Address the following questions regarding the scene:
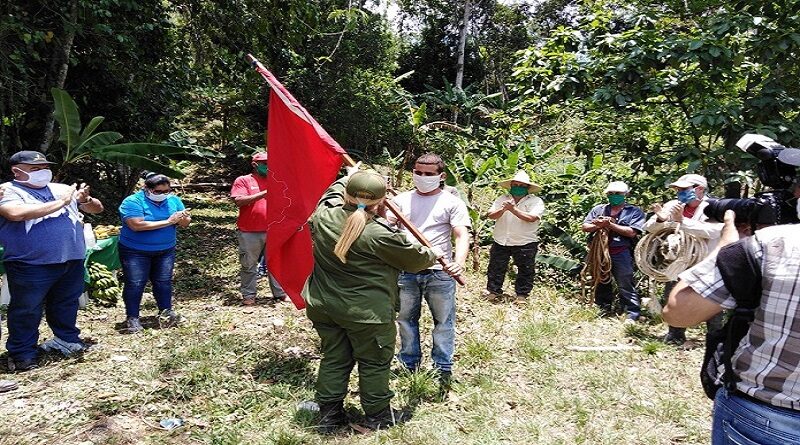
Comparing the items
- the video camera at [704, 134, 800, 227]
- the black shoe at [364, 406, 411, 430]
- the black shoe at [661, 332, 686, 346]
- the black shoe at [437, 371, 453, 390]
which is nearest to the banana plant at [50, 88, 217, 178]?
the black shoe at [437, 371, 453, 390]

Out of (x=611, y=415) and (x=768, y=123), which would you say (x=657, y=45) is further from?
(x=611, y=415)

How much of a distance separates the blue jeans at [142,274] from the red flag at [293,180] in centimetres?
145

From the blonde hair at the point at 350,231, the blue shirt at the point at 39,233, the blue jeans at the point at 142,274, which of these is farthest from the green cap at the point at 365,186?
the blue jeans at the point at 142,274

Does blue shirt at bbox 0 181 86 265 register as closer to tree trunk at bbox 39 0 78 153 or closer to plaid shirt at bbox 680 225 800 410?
tree trunk at bbox 39 0 78 153

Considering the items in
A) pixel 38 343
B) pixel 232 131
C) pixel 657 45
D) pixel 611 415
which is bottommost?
pixel 38 343

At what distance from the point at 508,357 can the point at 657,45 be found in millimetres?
3637

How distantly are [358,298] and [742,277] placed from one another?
7.46ft

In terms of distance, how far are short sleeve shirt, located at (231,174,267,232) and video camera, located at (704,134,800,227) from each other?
5.02 meters

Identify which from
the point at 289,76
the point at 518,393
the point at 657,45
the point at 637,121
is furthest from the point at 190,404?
the point at 289,76

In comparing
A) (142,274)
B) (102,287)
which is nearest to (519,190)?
(142,274)

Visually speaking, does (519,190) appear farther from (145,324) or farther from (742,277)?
(742,277)

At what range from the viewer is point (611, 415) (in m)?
4.18

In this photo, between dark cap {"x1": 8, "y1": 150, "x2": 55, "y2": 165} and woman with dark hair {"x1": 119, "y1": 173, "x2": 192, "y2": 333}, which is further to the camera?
woman with dark hair {"x1": 119, "y1": 173, "x2": 192, "y2": 333}

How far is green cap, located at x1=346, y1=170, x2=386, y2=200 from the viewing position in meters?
3.55
